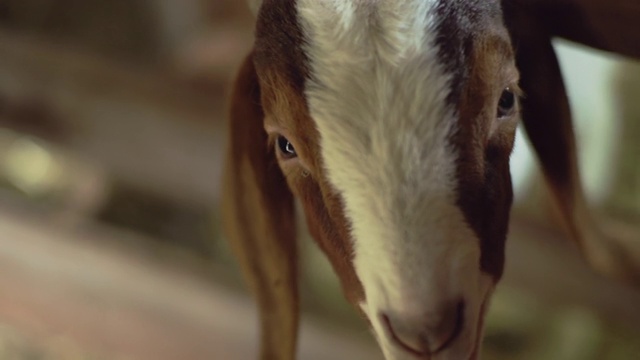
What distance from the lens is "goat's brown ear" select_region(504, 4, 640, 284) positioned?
1.14 feet

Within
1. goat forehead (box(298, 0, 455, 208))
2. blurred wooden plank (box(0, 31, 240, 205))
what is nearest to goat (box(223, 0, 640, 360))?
goat forehead (box(298, 0, 455, 208))

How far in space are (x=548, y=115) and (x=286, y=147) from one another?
0.12 metres

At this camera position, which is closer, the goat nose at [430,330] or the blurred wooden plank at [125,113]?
the goat nose at [430,330]

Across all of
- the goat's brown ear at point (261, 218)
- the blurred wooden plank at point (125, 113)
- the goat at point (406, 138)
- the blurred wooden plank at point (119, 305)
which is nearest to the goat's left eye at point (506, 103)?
the goat at point (406, 138)

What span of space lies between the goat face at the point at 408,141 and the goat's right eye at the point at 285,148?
2 centimetres

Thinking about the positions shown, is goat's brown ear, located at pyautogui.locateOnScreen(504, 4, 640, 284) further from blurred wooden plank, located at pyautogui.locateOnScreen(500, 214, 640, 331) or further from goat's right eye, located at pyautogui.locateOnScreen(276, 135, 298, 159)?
blurred wooden plank, located at pyautogui.locateOnScreen(500, 214, 640, 331)

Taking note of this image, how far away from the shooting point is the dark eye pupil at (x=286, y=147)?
0.33 metres

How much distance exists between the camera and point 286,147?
34 cm

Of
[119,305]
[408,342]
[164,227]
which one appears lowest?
[408,342]

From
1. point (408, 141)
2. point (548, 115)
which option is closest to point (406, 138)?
point (408, 141)

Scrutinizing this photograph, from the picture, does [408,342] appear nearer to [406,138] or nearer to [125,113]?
[406,138]

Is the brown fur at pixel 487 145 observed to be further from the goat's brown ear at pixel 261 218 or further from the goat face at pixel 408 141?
the goat's brown ear at pixel 261 218

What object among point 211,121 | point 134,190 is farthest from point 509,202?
point 134,190

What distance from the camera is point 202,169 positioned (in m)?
0.99
